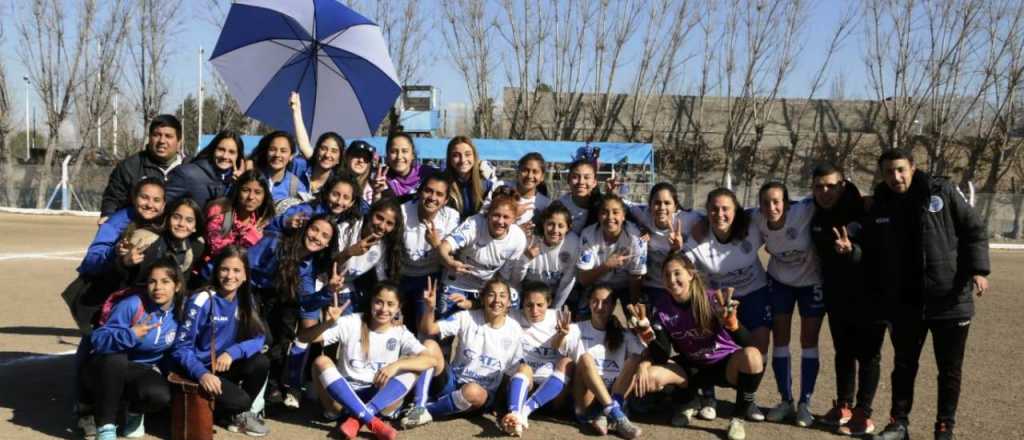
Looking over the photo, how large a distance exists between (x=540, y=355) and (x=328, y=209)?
1.71 meters

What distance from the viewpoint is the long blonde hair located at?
5973 mm

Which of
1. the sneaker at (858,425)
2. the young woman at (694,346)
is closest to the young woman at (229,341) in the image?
the young woman at (694,346)

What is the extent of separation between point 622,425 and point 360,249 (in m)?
1.97

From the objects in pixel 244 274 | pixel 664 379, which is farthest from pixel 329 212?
pixel 664 379

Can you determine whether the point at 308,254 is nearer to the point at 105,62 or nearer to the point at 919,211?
the point at 919,211

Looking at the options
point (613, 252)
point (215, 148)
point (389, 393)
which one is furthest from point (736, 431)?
point (215, 148)

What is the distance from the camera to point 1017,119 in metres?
28.9

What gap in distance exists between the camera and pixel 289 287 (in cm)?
529

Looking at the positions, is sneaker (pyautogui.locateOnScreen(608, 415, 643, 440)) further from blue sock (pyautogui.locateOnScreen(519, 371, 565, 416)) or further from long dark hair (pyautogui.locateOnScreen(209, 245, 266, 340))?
long dark hair (pyautogui.locateOnScreen(209, 245, 266, 340))

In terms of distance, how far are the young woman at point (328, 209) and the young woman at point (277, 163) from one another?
12.1 inches

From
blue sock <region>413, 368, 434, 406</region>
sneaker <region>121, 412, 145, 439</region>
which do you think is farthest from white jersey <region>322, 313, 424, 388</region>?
sneaker <region>121, 412, 145, 439</region>

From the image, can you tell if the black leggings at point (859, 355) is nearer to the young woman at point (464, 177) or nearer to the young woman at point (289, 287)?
the young woman at point (464, 177)

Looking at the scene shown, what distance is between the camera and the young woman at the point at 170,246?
470 cm

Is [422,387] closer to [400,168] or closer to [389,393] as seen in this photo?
[389,393]
